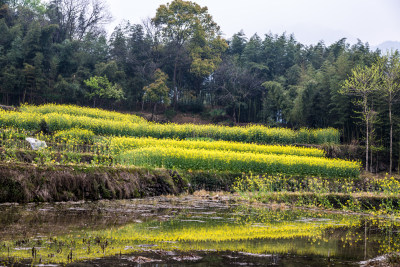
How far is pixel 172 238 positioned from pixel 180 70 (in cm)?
4292

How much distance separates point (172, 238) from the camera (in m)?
5.42

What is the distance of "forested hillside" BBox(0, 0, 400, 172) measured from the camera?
117ft

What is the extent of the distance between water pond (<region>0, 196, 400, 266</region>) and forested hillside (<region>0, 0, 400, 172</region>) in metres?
26.0

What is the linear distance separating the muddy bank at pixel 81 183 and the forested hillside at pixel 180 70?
22.5m

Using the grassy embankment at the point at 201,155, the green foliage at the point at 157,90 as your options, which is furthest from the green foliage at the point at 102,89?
the grassy embankment at the point at 201,155

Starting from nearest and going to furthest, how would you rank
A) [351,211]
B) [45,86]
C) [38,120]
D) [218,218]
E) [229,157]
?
1. [218,218]
2. [351,211]
3. [229,157]
4. [38,120]
5. [45,86]

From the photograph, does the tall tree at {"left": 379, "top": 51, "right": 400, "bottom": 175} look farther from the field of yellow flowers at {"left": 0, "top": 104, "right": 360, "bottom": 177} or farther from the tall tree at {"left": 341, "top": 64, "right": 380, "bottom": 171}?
the field of yellow flowers at {"left": 0, "top": 104, "right": 360, "bottom": 177}

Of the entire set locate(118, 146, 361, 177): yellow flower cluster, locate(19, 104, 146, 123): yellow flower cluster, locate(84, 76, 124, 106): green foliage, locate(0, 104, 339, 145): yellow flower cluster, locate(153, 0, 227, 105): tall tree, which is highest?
locate(153, 0, 227, 105): tall tree

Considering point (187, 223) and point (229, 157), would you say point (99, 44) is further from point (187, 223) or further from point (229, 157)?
point (187, 223)

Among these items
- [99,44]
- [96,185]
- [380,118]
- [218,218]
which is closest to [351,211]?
[218,218]

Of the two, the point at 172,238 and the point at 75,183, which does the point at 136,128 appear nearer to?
the point at 75,183

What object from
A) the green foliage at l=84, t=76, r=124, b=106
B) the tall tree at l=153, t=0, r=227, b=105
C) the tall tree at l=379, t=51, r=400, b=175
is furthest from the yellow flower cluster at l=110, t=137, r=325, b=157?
the tall tree at l=153, t=0, r=227, b=105

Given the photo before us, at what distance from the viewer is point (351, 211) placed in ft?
37.4

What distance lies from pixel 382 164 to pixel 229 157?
713 inches
